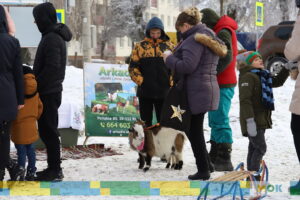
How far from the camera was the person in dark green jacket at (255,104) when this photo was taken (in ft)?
18.9

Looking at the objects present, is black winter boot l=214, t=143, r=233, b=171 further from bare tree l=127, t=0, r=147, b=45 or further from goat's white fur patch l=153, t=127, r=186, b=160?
bare tree l=127, t=0, r=147, b=45

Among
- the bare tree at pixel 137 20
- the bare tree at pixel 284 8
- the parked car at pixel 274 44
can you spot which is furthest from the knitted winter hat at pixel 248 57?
the bare tree at pixel 137 20

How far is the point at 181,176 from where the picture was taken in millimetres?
6426

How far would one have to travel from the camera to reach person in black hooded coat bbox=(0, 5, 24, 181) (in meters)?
5.39

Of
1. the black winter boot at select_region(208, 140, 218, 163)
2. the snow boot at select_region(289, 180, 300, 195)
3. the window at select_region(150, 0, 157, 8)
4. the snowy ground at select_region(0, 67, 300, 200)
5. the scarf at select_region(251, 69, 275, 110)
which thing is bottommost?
the snowy ground at select_region(0, 67, 300, 200)

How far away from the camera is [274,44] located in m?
18.1

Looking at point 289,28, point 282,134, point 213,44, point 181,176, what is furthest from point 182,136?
point 289,28

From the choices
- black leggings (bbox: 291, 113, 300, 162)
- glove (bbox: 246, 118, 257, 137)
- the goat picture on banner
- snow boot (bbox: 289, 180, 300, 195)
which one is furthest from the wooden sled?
the goat picture on banner

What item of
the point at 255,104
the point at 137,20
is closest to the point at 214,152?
the point at 255,104

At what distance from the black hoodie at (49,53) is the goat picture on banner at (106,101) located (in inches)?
118

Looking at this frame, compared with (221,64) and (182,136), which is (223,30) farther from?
(182,136)

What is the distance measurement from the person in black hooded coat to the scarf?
2493mm

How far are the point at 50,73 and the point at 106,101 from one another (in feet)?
10.6

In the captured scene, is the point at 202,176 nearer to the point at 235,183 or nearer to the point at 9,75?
the point at 235,183
